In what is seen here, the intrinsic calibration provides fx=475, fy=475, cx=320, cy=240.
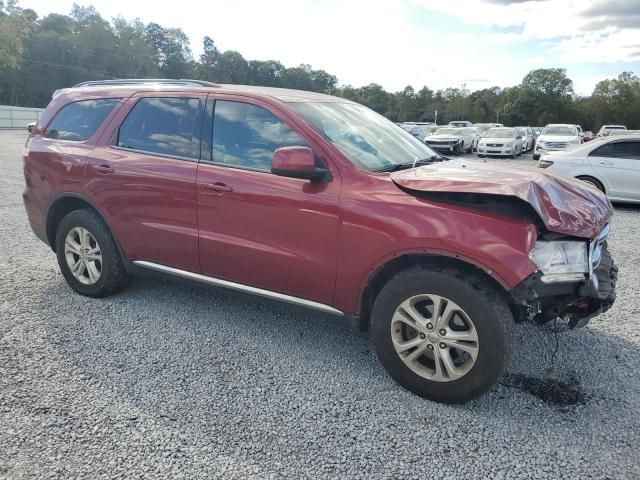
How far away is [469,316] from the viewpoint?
266 cm

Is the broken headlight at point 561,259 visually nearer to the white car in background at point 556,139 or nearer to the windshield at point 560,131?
the white car in background at point 556,139

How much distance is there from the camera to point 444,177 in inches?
114

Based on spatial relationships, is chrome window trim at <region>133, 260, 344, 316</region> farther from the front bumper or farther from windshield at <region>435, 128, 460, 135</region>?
windshield at <region>435, 128, 460, 135</region>

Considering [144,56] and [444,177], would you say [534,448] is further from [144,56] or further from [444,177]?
[144,56]

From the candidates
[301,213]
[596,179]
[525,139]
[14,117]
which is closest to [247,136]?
[301,213]

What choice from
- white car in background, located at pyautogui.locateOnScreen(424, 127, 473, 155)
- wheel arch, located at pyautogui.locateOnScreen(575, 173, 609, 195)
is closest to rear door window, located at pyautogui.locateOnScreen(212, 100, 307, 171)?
wheel arch, located at pyautogui.locateOnScreen(575, 173, 609, 195)

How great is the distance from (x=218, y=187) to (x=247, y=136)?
0.43 meters

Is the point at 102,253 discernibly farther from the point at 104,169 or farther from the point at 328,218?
the point at 328,218

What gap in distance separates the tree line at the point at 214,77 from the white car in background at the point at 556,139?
200 feet

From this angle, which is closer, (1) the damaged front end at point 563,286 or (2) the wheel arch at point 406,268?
(1) the damaged front end at point 563,286

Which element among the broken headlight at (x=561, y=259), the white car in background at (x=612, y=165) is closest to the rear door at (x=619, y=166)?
the white car in background at (x=612, y=165)

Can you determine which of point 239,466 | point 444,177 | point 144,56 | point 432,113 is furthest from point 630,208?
point 144,56

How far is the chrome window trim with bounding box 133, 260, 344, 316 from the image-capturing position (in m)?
3.20

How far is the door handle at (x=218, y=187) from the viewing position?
134 inches
